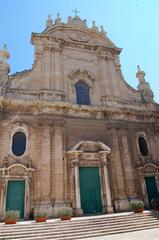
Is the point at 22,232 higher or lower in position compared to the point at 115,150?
lower

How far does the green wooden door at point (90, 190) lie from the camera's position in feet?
44.0

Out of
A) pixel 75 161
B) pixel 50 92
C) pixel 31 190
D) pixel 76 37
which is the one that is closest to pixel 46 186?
pixel 31 190

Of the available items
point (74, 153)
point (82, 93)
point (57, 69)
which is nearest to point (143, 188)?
point (74, 153)

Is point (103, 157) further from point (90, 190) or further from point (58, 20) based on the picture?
point (58, 20)

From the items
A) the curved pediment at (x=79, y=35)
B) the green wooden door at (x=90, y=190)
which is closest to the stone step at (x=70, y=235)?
the green wooden door at (x=90, y=190)

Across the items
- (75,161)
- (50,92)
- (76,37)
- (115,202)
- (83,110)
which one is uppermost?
(76,37)

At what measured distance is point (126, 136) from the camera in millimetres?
16125

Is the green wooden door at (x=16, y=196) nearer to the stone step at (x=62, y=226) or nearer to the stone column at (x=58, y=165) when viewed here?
the stone column at (x=58, y=165)

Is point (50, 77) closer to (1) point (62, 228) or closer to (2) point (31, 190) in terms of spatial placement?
(2) point (31, 190)

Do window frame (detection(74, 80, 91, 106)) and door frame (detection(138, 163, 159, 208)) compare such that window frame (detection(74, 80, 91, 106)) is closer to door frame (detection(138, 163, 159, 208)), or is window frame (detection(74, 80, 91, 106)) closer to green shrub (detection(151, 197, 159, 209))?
door frame (detection(138, 163, 159, 208))

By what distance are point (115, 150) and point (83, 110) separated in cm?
364

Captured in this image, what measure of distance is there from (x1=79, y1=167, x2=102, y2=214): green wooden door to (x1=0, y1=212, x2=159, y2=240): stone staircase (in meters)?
2.82

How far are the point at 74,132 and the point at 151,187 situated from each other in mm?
6590

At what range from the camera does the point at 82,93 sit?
56.7 ft
